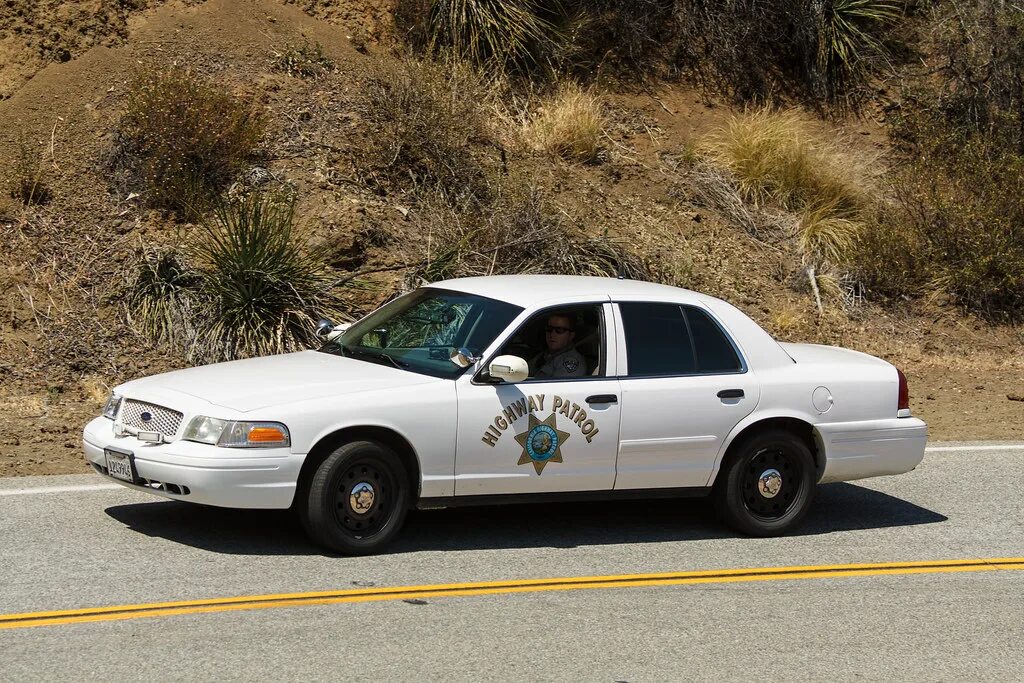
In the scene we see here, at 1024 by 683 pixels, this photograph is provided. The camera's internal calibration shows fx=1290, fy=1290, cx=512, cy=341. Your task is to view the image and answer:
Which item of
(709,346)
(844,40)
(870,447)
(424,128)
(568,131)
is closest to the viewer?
(709,346)

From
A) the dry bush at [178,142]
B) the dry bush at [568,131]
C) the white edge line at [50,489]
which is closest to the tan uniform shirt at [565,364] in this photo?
the white edge line at [50,489]

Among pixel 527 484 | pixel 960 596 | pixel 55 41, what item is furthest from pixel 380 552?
pixel 55 41

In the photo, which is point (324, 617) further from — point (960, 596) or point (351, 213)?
point (351, 213)

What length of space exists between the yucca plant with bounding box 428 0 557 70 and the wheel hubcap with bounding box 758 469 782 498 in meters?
11.1

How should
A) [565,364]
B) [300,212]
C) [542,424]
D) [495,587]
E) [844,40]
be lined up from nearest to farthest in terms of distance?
1. [495,587]
2. [542,424]
3. [565,364]
4. [300,212]
5. [844,40]

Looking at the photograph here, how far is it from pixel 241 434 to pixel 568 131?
37.4 feet

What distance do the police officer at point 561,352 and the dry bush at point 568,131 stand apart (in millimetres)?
9859

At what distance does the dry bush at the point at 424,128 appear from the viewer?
1581 centimetres

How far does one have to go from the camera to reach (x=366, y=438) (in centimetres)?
723

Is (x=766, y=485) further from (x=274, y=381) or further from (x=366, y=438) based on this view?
(x=274, y=381)

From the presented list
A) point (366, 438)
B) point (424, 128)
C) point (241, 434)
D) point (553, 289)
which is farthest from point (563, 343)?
point (424, 128)

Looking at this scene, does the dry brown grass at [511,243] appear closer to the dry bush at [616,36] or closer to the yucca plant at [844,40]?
the dry bush at [616,36]

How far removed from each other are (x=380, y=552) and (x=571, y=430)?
1.33 m

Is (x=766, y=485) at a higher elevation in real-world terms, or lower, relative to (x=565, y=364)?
lower
